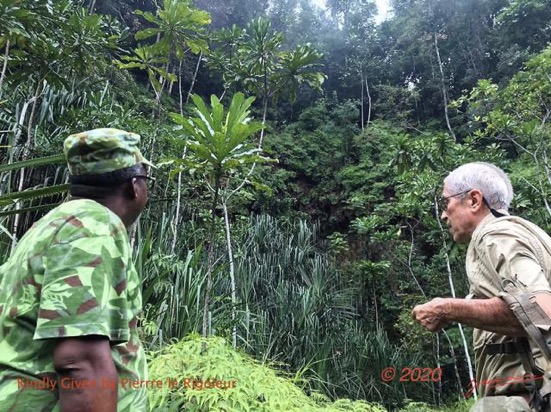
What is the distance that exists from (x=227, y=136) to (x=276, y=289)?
3.75 metres

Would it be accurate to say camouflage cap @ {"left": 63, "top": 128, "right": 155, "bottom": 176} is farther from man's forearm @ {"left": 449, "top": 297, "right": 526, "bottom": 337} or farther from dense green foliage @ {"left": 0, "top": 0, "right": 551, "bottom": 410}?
man's forearm @ {"left": 449, "top": 297, "right": 526, "bottom": 337}

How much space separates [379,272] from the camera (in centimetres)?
774

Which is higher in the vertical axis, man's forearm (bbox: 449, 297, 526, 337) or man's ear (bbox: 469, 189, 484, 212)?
man's ear (bbox: 469, 189, 484, 212)

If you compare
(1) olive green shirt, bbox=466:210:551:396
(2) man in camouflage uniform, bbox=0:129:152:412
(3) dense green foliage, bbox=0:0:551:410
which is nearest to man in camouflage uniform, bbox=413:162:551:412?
(1) olive green shirt, bbox=466:210:551:396

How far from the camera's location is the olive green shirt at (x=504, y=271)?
41.0 inches

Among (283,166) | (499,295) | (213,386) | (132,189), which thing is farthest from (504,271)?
(283,166)

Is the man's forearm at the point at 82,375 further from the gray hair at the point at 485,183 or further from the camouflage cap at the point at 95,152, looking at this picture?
the gray hair at the point at 485,183

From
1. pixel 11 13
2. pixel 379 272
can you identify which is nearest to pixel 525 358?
pixel 11 13

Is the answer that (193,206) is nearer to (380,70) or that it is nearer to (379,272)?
(379,272)

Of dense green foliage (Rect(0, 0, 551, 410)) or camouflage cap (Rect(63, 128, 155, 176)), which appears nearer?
camouflage cap (Rect(63, 128, 155, 176))

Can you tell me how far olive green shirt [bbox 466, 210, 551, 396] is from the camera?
104 centimetres

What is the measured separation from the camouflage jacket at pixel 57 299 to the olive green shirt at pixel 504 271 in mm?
938

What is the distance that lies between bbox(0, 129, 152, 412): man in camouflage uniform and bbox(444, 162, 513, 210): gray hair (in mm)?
1096

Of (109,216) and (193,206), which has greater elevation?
(193,206)
